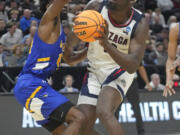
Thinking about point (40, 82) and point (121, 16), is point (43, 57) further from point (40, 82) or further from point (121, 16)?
point (121, 16)

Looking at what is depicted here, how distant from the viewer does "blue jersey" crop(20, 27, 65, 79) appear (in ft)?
15.8

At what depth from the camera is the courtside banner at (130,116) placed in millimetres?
8281

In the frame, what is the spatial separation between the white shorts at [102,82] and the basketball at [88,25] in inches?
28.1

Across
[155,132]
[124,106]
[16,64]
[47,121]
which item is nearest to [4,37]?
[16,64]

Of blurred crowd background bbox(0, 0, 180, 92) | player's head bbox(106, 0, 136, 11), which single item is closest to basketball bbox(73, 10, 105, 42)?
player's head bbox(106, 0, 136, 11)

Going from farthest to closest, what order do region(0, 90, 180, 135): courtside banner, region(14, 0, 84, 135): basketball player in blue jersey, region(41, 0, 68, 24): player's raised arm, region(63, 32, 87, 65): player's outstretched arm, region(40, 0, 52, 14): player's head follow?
region(0, 90, 180, 135): courtside banner → region(63, 32, 87, 65): player's outstretched arm → region(40, 0, 52, 14): player's head → region(14, 0, 84, 135): basketball player in blue jersey → region(41, 0, 68, 24): player's raised arm

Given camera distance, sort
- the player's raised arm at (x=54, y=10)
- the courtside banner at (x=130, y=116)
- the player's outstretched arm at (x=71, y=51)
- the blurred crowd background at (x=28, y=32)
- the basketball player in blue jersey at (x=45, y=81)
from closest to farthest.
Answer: the player's raised arm at (x=54, y=10), the basketball player in blue jersey at (x=45, y=81), the player's outstretched arm at (x=71, y=51), the courtside banner at (x=130, y=116), the blurred crowd background at (x=28, y=32)

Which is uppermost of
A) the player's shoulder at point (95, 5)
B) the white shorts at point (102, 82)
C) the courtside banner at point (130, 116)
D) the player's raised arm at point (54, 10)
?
the player's raised arm at point (54, 10)

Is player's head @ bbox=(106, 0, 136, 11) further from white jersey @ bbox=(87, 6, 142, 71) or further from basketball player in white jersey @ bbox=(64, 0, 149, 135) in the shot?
white jersey @ bbox=(87, 6, 142, 71)

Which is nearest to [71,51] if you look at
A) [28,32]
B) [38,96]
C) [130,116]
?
[38,96]

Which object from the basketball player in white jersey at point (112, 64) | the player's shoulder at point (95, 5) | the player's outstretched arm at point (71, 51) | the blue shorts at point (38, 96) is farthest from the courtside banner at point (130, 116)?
the player's shoulder at point (95, 5)

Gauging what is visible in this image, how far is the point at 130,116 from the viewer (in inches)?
341

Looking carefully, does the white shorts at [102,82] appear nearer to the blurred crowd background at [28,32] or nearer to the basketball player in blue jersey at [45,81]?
the basketball player in blue jersey at [45,81]

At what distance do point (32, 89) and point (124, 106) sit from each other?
13.6 ft
